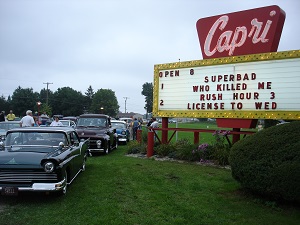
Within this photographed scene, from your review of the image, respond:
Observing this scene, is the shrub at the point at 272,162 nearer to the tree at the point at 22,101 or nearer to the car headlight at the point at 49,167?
the car headlight at the point at 49,167

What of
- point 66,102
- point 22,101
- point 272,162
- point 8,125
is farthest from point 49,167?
point 22,101

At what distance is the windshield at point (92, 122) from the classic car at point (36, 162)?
6923 mm

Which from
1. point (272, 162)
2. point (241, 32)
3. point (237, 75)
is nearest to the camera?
point (272, 162)

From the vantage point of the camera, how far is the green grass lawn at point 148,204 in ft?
16.4

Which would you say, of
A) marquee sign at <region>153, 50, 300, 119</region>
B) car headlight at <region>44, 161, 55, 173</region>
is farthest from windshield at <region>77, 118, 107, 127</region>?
Answer: car headlight at <region>44, 161, 55, 173</region>

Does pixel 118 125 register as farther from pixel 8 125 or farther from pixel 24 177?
pixel 24 177

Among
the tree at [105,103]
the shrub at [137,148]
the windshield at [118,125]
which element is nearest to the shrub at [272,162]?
the shrub at [137,148]

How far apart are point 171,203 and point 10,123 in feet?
32.9

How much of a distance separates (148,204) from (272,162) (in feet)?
7.84

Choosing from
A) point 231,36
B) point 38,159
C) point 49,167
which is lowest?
point 49,167

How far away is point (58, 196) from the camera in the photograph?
242 inches

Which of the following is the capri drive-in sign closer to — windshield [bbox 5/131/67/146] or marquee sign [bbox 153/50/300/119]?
marquee sign [bbox 153/50/300/119]

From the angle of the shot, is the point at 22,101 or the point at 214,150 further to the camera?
the point at 22,101

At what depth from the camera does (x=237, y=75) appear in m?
10.0
